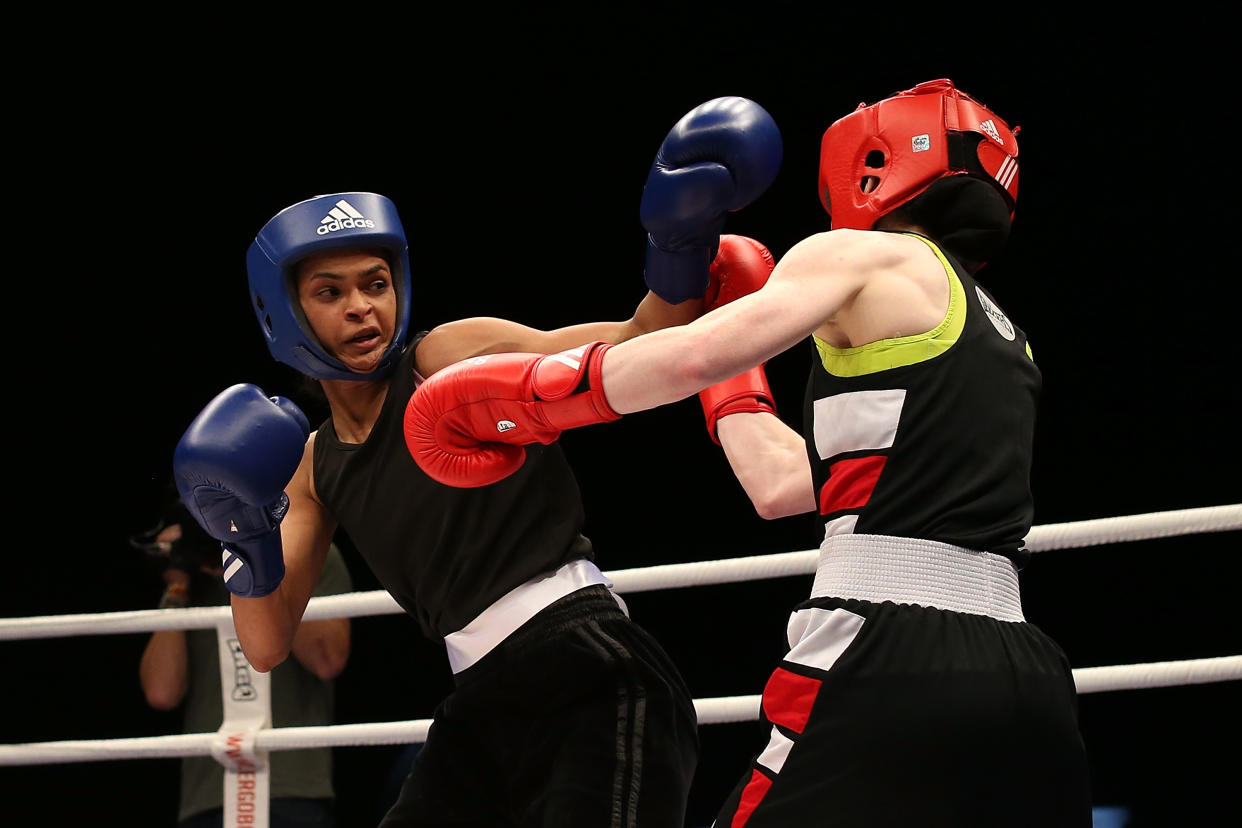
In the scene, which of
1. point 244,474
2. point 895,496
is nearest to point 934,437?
point 895,496

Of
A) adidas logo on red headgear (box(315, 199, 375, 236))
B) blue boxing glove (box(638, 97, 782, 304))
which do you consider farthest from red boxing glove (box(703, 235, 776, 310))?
adidas logo on red headgear (box(315, 199, 375, 236))

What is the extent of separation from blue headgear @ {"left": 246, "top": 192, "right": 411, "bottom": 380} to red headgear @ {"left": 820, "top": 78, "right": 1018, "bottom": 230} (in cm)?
78

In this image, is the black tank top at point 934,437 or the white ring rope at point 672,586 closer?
the black tank top at point 934,437

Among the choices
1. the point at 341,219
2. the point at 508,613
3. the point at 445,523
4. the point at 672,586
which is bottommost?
the point at 672,586

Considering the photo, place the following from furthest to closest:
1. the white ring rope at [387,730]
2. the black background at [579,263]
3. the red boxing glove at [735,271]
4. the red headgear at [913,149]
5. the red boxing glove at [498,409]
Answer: the black background at [579,263] → the white ring rope at [387,730] → the red boxing glove at [735,271] → the red headgear at [913,149] → the red boxing glove at [498,409]

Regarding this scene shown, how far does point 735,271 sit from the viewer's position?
6.20 ft

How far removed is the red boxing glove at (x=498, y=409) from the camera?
1.35m

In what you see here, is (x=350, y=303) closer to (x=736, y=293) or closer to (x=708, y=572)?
(x=736, y=293)

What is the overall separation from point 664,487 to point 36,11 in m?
3.19

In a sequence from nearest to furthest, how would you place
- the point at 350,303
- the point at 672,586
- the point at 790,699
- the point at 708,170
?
the point at 790,699
the point at 708,170
the point at 350,303
the point at 672,586

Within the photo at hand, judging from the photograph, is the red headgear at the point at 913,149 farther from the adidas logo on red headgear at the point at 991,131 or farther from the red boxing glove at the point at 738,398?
the red boxing glove at the point at 738,398

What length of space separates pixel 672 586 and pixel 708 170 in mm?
955

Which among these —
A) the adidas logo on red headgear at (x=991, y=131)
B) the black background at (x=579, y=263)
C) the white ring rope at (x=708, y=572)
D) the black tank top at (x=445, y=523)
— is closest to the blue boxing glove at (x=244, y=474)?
the black tank top at (x=445, y=523)

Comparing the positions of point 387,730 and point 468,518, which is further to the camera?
point 387,730
